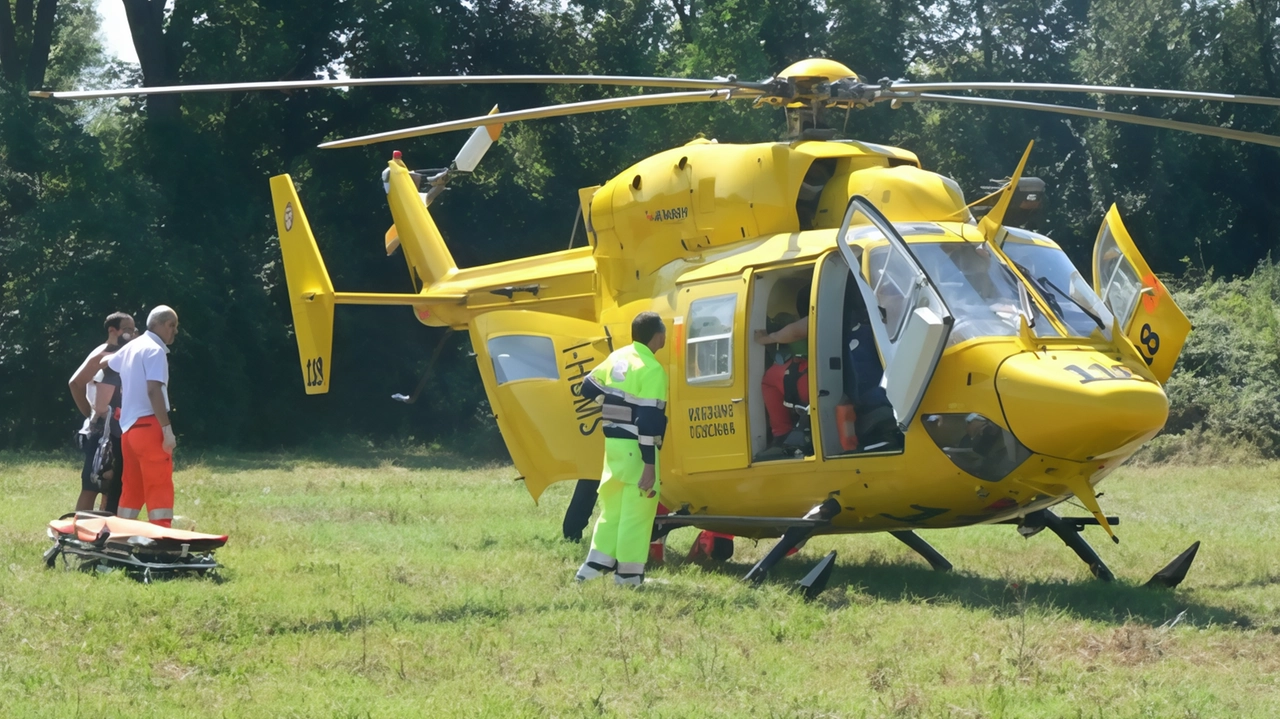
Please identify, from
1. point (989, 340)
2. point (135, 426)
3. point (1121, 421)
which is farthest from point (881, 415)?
point (135, 426)

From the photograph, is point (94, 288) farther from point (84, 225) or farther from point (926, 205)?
point (926, 205)

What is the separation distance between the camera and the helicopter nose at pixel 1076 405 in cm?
723

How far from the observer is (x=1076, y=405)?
7234 mm

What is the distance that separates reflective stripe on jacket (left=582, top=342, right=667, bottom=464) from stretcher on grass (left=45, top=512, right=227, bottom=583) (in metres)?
2.55

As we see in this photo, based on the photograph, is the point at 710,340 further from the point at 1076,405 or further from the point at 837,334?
the point at 1076,405

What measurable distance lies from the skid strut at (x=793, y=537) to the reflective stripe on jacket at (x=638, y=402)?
101 cm

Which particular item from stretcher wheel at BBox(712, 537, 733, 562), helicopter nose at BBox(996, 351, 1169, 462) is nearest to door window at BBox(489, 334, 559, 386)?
stretcher wheel at BBox(712, 537, 733, 562)

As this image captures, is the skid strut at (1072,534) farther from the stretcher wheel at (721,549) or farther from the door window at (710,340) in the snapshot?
the stretcher wheel at (721,549)

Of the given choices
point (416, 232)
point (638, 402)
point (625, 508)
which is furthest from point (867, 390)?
point (416, 232)

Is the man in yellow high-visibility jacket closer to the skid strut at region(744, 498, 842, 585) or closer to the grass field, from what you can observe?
the grass field

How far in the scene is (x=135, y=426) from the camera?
348 inches

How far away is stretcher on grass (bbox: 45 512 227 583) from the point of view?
8211mm

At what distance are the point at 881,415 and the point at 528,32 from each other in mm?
21524

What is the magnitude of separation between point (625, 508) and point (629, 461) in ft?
0.95
